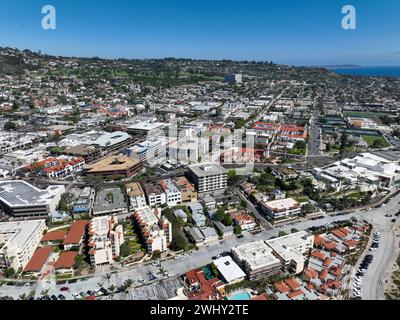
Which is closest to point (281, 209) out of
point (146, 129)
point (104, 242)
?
point (104, 242)

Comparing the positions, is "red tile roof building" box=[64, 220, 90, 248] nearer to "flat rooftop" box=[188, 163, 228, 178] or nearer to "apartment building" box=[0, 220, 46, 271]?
"apartment building" box=[0, 220, 46, 271]

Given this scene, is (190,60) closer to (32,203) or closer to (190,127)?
(190,127)

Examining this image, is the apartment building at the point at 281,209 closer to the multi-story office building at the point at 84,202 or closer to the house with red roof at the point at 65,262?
the house with red roof at the point at 65,262

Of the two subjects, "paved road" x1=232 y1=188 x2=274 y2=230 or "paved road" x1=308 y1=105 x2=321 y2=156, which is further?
"paved road" x1=308 y1=105 x2=321 y2=156

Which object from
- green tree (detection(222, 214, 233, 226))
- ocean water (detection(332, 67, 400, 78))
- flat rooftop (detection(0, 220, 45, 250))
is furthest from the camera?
ocean water (detection(332, 67, 400, 78))

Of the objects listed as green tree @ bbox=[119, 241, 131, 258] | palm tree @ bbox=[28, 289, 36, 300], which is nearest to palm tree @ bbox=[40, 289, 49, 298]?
palm tree @ bbox=[28, 289, 36, 300]

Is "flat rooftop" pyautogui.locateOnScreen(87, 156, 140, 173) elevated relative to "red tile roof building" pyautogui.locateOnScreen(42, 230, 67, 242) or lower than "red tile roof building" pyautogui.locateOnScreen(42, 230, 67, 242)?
elevated

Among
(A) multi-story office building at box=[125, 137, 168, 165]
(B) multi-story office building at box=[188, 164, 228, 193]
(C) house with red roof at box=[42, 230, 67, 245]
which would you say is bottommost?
(C) house with red roof at box=[42, 230, 67, 245]

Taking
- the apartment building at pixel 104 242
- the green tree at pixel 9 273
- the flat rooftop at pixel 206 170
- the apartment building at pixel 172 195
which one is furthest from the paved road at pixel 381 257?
the green tree at pixel 9 273
